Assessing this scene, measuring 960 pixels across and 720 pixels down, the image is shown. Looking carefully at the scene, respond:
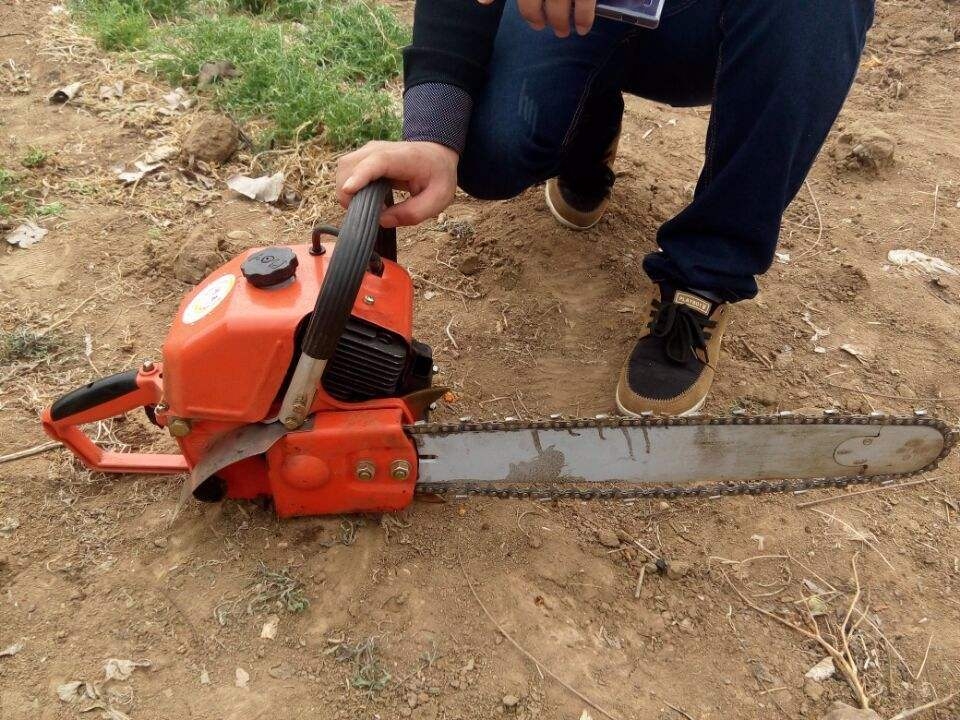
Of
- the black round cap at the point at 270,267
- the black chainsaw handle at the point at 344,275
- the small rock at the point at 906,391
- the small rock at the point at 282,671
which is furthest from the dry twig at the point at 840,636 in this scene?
the black round cap at the point at 270,267

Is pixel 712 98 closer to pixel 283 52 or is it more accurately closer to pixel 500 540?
pixel 500 540

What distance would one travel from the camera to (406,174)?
1676 millimetres

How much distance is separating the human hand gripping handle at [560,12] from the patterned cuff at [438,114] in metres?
0.42

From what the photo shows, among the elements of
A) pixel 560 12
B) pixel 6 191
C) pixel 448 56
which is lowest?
pixel 6 191

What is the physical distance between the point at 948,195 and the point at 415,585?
9.32 feet

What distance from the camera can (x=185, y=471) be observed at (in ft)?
6.50

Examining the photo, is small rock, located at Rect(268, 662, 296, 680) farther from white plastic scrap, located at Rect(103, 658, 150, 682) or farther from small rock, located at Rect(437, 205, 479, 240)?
small rock, located at Rect(437, 205, 479, 240)

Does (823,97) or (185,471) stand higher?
(823,97)

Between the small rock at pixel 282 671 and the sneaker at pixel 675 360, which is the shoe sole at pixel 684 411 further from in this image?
the small rock at pixel 282 671

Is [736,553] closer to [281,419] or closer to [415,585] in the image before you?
[415,585]

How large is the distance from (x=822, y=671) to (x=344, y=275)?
1.35 meters

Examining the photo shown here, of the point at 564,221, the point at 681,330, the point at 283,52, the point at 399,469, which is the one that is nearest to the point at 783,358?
the point at 681,330

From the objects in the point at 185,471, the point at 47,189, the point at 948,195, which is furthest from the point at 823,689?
the point at 47,189

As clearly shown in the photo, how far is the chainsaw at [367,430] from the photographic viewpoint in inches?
61.5
